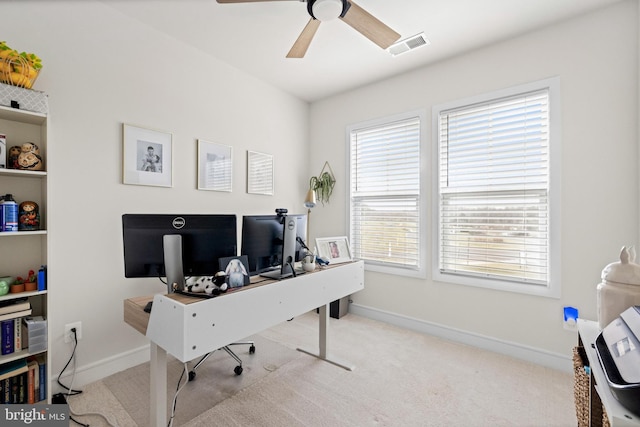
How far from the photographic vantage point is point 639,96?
198cm

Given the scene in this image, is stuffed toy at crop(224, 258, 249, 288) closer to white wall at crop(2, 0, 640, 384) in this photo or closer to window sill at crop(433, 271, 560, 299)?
white wall at crop(2, 0, 640, 384)

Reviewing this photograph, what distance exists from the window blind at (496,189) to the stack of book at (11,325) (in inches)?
126

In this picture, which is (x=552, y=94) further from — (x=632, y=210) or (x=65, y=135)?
(x=65, y=135)

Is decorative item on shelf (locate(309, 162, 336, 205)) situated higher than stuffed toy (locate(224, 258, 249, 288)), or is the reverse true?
decorative item on shelf (locate(309, 162, 336, 205))

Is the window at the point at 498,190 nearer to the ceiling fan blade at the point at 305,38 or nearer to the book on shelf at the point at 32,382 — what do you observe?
the ceiling fan blade at the point at 305,38

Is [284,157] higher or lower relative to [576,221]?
higher

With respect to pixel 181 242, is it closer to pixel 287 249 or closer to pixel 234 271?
pixel 234 271

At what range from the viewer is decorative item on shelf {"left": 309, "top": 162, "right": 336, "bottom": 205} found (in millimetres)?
3691

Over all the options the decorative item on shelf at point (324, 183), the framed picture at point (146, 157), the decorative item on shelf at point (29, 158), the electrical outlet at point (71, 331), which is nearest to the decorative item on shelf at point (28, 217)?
the decorative item on shelf at point (29, 158)

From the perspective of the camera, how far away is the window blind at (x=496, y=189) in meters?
2.39

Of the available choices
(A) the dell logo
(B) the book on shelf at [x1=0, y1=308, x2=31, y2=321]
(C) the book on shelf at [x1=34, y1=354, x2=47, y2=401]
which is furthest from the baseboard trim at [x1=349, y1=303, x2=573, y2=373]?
(B) the book on shelf at [x1=0, y1=308, x2=31, y2=321]

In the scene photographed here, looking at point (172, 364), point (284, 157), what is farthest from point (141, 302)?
point (284, 157)

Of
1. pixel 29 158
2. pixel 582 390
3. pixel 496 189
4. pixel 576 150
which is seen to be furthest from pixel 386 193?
pixel 29 158

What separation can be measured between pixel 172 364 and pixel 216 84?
8.48ft
